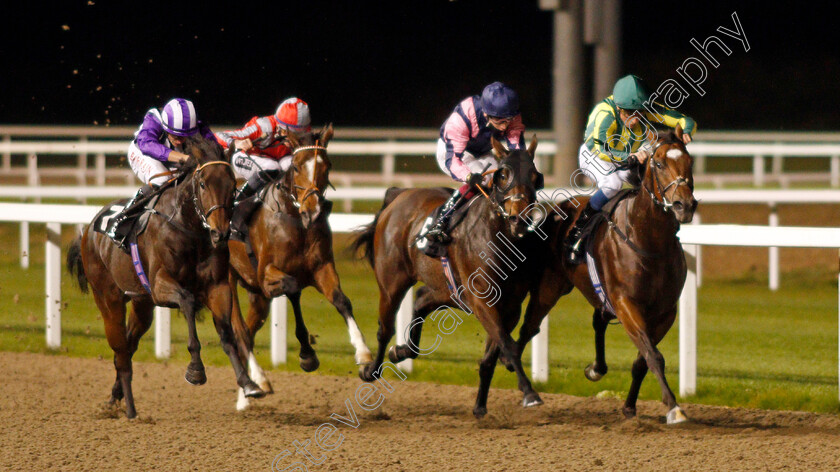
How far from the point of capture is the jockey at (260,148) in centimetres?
621

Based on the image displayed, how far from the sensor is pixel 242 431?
527 centimetres

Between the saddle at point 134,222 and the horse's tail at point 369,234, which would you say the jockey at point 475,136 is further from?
the saddle at point 134,222

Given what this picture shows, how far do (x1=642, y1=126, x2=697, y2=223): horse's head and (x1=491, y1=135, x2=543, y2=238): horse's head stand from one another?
51 centimetres

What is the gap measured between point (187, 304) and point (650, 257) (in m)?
2.08

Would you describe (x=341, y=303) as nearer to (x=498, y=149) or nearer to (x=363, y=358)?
(x=363, y=358)

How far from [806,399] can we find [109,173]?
9.92 metres

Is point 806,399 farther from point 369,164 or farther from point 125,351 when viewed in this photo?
point 369,164

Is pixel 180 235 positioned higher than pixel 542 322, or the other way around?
pixel 180 235

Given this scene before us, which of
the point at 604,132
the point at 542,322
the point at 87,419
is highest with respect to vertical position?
the point at 604,132

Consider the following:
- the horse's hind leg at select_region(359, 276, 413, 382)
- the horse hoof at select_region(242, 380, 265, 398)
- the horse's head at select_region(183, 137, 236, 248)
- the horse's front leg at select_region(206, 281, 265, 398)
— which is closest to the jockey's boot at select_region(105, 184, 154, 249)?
the horse's head at select_region(183, 137, 236, 248)

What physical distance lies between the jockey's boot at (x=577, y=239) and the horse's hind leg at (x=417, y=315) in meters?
0.69

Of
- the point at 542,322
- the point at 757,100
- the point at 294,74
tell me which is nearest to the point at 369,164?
the point at 294,74

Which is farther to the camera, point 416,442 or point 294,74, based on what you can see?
point 294,74

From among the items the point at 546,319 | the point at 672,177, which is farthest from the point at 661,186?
the point at 546,319
